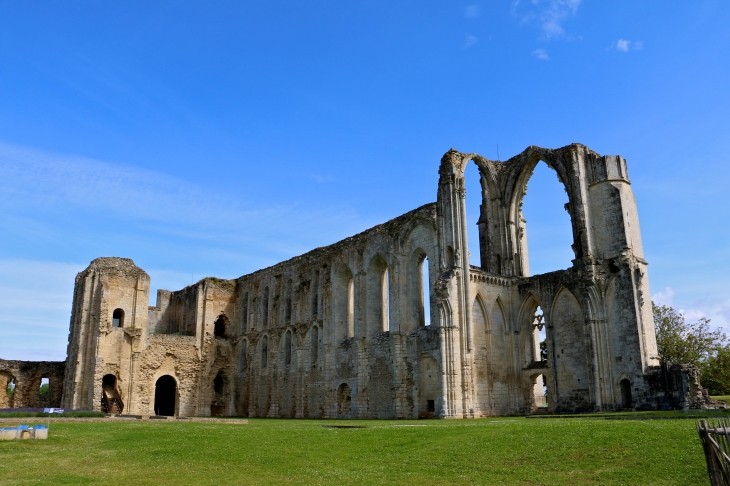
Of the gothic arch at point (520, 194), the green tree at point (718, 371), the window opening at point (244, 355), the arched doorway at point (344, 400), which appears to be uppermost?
the gothic arch at point (520, 194)

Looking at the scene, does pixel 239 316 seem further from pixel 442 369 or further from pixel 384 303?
pixel 442 369

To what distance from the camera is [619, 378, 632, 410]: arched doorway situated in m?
25.5

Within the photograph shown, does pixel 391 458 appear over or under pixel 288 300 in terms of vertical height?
under

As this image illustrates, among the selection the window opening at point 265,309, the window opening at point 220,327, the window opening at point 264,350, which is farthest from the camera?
the window opening at point 220,327

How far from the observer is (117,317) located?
4019 centimetres

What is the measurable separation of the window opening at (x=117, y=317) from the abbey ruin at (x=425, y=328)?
9 centimetres

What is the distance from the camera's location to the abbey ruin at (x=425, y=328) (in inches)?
1048

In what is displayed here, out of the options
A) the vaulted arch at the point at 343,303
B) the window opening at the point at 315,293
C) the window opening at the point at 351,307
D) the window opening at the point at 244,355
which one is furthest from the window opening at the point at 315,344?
the window opening at the point at 244,355

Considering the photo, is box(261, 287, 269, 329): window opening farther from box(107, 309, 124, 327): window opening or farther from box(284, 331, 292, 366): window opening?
box(107, 309, 124, 327): window opening

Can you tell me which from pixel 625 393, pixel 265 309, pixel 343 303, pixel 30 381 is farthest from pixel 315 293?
pixel 30 381

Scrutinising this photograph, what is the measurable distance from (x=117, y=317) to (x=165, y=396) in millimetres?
6600

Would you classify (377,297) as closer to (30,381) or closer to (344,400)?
(344,400)

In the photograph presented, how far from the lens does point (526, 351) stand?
98.7 feet

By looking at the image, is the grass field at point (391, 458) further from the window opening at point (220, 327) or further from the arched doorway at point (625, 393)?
the window opening at point (220, 327)
